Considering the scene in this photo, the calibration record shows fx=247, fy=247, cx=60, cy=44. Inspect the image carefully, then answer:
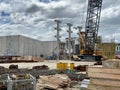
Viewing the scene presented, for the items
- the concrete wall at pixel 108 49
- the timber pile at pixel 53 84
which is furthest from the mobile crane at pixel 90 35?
the timber pile at pixel 53 84

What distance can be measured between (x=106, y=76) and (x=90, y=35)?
49.5 meters

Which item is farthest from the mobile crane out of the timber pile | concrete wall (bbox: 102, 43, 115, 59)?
the timber pile

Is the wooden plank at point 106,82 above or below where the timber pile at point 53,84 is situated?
above

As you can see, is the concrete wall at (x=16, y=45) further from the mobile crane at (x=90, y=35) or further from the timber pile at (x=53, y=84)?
the timber pile at (x=53, y=84)

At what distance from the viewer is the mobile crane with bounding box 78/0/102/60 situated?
5458 cm

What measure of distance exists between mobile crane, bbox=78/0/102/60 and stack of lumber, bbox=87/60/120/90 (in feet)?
149

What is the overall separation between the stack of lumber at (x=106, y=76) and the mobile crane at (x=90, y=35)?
4539cm

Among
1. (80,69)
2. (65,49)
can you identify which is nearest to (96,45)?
(65,49)

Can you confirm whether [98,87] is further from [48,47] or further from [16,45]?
[48,47]

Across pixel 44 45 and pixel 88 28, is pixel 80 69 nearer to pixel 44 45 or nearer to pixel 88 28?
pixel 88 28

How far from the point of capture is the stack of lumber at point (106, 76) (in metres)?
8.30

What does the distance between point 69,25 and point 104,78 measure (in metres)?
54.6

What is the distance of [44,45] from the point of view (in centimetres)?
8669

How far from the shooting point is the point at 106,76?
27.8 ft
